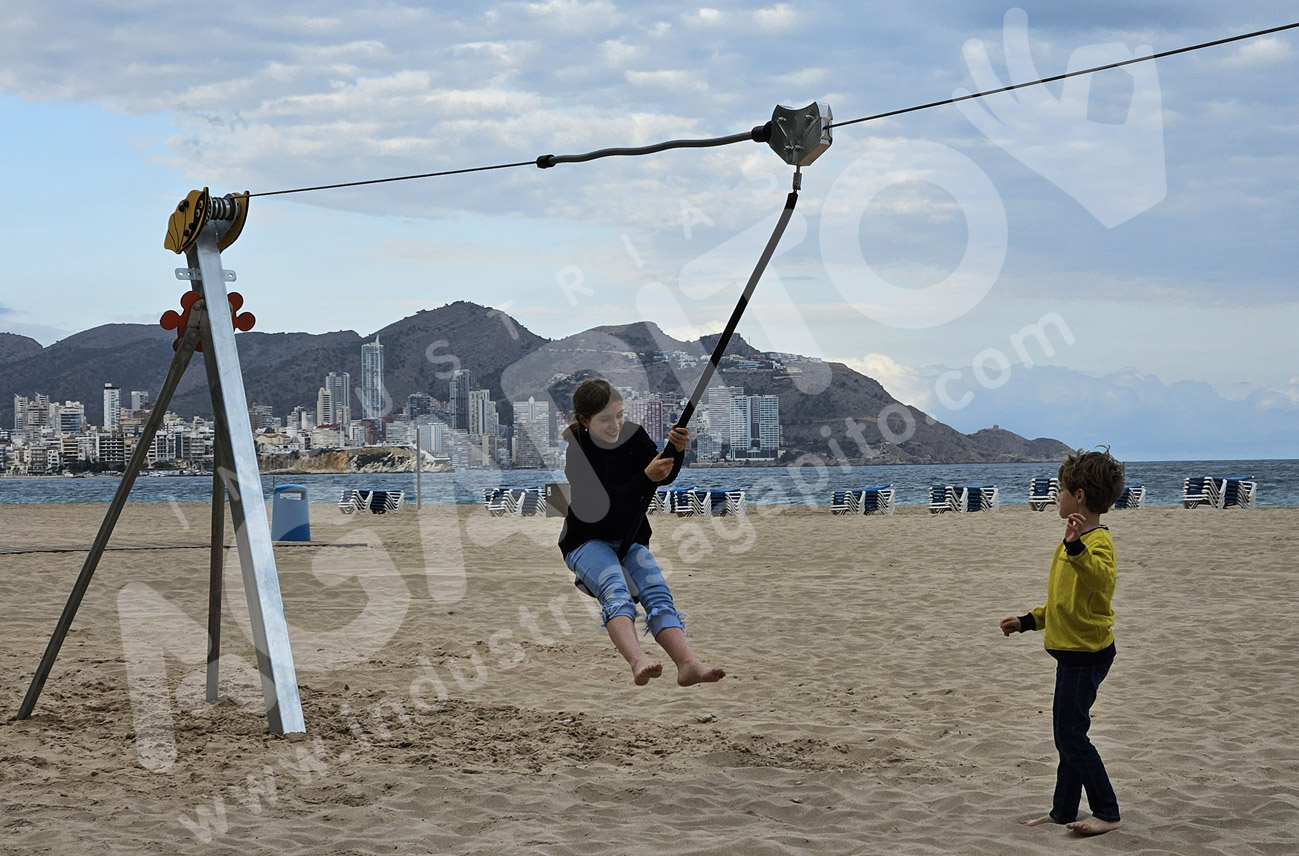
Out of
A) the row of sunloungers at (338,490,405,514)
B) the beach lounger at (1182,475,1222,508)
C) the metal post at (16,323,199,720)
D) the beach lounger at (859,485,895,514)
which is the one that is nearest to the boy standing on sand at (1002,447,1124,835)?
the metal post at (16,323,199,720)

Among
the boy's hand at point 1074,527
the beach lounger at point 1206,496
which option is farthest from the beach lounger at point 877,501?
the boy's hand at point 1074,527

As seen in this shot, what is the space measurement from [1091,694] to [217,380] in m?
4.66

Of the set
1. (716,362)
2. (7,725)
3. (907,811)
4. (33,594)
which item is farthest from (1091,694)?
(33,594)

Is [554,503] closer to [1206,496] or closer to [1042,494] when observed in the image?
[1042,494]

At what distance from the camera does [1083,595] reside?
164 inches

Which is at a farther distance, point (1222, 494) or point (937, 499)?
point (937, 499)

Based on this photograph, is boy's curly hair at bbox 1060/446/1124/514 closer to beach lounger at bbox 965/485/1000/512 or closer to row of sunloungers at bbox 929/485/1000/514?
row of sunloungers at bbox 929/485/1000/514

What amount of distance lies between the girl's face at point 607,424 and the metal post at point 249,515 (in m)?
1.82

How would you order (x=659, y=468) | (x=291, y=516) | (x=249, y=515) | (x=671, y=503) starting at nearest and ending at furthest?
(x=659, y=468)
(x=249, y=515)
(x=291, y=516)
(x=671, y=503)

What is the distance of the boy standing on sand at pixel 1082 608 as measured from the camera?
4.11 metres

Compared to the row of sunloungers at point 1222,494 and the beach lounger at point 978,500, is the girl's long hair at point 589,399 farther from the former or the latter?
the row of sunloungers at point 1222,494

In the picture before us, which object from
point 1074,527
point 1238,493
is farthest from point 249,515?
point 1238,493

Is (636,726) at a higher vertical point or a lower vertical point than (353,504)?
higher

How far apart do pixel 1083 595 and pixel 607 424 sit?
2132 millimetres
